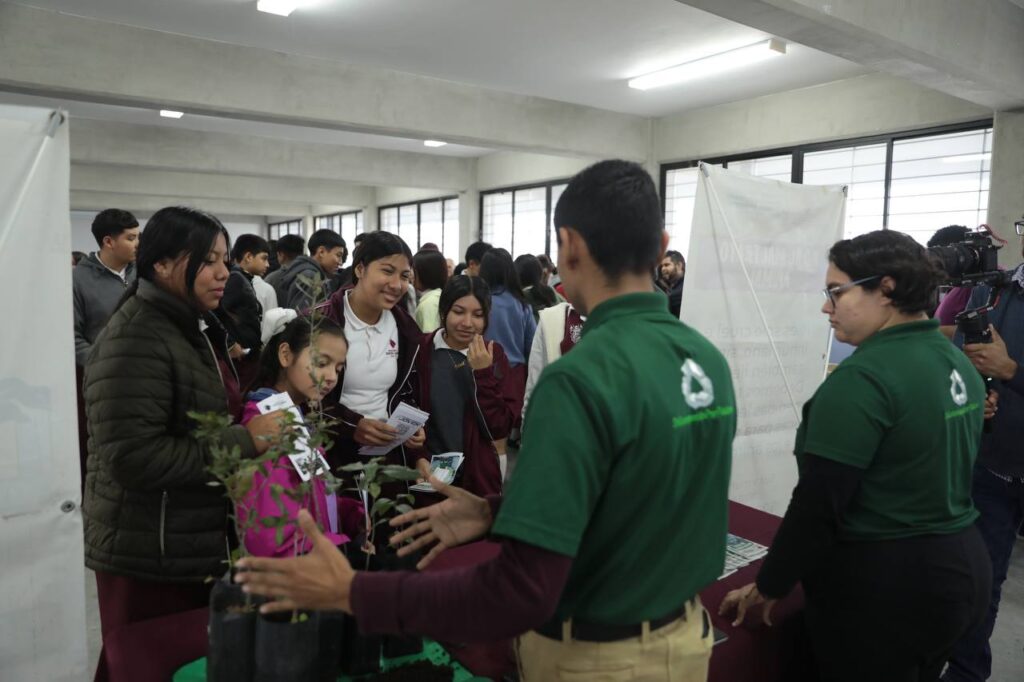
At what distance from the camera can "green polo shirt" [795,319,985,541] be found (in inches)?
47.5

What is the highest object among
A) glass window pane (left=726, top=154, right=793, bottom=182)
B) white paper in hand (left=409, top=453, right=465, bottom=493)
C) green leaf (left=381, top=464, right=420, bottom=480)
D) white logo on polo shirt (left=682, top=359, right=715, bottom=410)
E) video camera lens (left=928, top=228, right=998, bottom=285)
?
glass window pane (left=726, top=154, right=793, bottom=182)

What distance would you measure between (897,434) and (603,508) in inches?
27.8

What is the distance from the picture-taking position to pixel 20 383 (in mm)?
1328

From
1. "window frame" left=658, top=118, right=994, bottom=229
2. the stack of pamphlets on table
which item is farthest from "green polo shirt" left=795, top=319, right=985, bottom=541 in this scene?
"window frame" left=658, top=118, right=994, bottom=229

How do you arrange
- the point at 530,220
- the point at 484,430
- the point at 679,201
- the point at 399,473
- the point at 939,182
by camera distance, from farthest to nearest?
1. the point at 530,220
2. the point at 679,201
3. the point at 939,182
4. the point at 484,430
5. the point at 399,473

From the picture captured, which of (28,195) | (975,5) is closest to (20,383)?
(28,195)

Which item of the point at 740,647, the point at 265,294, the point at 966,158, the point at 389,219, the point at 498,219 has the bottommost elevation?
the point at 740,647

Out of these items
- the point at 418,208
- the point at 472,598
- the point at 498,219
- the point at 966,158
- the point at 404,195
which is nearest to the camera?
the point at 472,598

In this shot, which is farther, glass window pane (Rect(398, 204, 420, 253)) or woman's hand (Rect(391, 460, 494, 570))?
glass window pane (Rect(398, 204, 420, 253))

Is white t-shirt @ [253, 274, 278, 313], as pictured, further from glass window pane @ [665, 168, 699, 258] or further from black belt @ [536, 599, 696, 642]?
glass window pane @ [665, 168, 699, 258]

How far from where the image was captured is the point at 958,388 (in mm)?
1283

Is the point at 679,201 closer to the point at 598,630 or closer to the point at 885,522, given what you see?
the point at 885,522

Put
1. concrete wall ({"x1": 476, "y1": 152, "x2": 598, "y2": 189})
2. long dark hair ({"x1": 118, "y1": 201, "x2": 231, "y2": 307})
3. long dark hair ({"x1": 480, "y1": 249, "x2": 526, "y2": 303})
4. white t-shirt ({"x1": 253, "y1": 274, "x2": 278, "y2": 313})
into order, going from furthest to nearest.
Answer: concrete wall ({"x1": 476, "y1": 152, "x2": 598, "y2": 189}) → white t-shirt ({"x1": 253, "y1": 274, "x2": 278, "y2": 313}) → long dark hair ({"x1": 480, "y1": 249, "x2": 526, "y2": 303}) → long dark hair ({"x1": 118, "y1": 201, "x2": 231, "y2": 307})

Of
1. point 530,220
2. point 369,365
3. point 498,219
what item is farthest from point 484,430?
point 498,219
